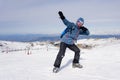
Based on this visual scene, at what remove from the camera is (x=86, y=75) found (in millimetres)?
11367

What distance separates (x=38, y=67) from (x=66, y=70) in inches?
70.3

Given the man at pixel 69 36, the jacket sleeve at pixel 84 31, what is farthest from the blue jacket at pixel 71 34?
the jacket sleeve at pixel 84 31

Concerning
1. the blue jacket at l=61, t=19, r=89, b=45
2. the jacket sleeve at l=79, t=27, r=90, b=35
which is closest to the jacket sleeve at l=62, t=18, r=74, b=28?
the blue jacket at l=61, t=19, r=89, b=45

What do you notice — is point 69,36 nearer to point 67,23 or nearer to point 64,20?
point 67,23

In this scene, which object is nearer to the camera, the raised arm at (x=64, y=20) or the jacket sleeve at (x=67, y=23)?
the raised arm at (x=64, y=20)

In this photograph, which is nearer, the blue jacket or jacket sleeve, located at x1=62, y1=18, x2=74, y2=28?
jacket sleeve, located at x1=62, y1=18, x2=74, y2=28

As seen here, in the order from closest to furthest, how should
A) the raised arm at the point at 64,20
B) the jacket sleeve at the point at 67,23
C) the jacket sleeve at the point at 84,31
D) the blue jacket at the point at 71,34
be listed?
the raised arm at the point at 64,20 → the jacket sleeve at the point at 67,23 → the blue jacket at the point at 71,34 → the jacket sleeve at the point at 84,31

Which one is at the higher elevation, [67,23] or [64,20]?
[64,20]

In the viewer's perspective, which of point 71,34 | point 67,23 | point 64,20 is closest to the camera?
point 64,20

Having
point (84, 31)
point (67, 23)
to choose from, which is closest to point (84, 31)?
point (84, 31)

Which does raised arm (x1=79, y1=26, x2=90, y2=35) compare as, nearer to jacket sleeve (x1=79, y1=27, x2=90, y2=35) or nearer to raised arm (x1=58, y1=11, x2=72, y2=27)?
jacket sleeve (x1=79, y1=27, x2=90, y2=35)

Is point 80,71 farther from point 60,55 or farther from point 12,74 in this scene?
point 12,74

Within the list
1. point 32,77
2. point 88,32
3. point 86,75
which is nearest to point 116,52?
point 88,32

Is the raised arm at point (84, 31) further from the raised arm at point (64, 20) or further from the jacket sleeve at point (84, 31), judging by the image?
the raised arm at point (64, 20)
